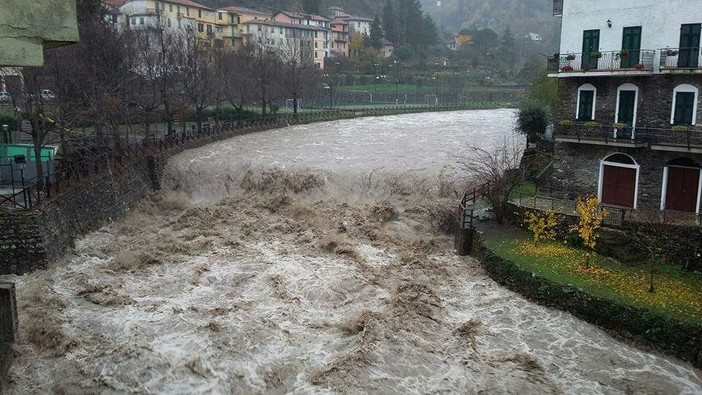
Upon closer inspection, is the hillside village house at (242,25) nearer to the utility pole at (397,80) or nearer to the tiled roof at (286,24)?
the tiled roof at (286,24)

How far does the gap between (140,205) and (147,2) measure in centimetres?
5605

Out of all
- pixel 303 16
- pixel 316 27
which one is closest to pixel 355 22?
pixel 303 16

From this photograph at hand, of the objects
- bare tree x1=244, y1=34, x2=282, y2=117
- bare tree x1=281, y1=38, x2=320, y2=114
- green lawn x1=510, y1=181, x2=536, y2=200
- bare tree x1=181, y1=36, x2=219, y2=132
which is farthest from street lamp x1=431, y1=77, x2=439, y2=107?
green lawn x1=510, y1=181, x2=536, y2=200

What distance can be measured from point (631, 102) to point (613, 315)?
10979mm

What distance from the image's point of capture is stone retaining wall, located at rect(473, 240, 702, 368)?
50.4 ft

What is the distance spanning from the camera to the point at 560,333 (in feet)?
55.1

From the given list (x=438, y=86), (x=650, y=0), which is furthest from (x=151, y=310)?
(x=438, y=86)

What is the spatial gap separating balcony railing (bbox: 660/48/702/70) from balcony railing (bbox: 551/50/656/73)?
50 cm

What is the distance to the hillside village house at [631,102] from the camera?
22422 millimetres

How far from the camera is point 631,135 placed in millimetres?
23797

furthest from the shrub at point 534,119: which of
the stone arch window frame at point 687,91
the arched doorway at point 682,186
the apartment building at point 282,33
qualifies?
the apartment building at point 282,33

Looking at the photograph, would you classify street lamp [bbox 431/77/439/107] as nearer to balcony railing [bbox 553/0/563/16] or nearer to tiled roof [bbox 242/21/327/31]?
tiled roof [bbox 242/21/327/31]

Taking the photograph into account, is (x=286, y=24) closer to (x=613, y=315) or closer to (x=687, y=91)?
(x=687, y=91)

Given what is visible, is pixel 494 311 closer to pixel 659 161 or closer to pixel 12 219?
pixel 659 161
